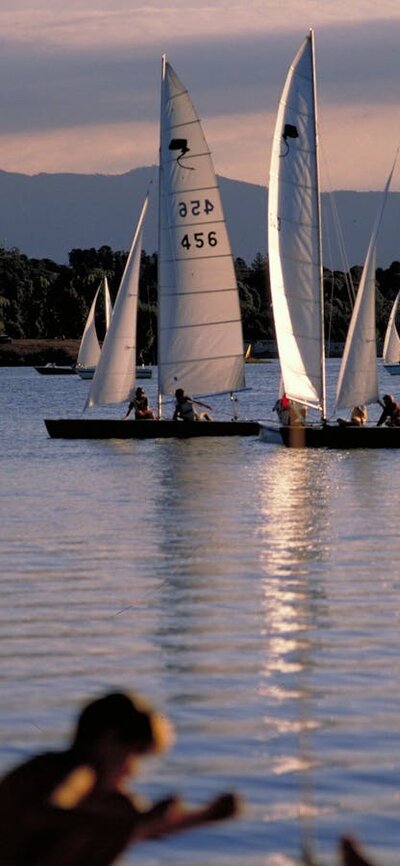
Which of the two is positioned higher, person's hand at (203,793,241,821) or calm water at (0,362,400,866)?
person's hand at (203,793,241,821)

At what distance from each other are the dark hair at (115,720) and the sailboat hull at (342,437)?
116 feet

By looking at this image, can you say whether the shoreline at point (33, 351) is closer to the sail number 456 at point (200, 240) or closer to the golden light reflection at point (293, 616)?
the sail number 456 at point (200, 240)

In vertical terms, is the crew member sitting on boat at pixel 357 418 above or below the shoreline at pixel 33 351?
above

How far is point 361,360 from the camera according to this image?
4281 centimetres

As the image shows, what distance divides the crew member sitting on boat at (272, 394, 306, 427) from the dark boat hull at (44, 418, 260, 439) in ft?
2.37

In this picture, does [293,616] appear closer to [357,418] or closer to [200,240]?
[357,418]

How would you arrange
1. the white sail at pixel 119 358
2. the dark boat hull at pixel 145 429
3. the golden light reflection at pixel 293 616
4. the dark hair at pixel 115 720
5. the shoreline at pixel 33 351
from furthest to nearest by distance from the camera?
1. the shoreline at pixel 33 351
2. the white sail at pixel 119 358
3. the dark boat hull at pixel 145 429
4. the golden light reflection at pixel 293 616
5. the dark hair at pixel 115 720

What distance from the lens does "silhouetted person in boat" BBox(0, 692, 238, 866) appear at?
4.03m

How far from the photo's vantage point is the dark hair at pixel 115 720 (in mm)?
4215

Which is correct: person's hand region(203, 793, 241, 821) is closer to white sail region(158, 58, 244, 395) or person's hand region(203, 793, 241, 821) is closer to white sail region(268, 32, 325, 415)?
white sail region(268, 32, 325, 415)

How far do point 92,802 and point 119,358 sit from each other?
42.9m

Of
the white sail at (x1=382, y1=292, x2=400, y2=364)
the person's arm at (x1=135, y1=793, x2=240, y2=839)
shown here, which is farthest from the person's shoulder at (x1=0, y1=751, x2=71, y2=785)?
the white sail at (x1=382, y1=292, x2=400, y2=364)

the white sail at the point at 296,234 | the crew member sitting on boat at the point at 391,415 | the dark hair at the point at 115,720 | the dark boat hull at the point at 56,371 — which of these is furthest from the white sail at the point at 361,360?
the dark boat hull at the point at 56,371

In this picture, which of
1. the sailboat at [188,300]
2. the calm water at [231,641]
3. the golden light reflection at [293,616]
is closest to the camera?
the calm water at [231,641]
